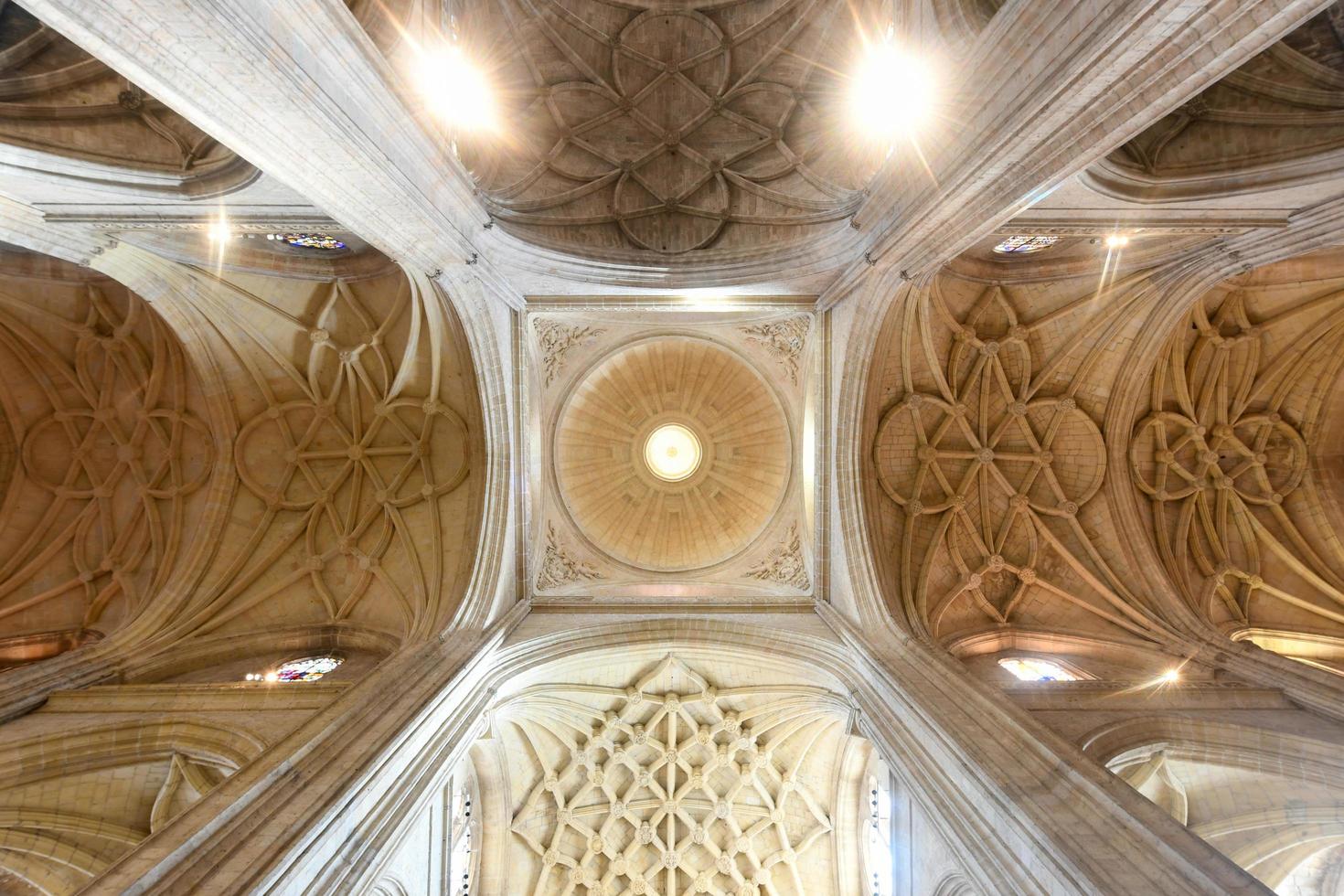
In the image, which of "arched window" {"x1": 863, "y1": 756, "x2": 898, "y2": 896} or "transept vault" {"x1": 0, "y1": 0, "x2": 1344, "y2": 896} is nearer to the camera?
"transept vault" {"x1": 0, "y1": 0, "x2": 1344, "y2": 896}

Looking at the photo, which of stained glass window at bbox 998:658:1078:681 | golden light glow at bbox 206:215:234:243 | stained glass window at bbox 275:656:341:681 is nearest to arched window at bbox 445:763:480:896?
stained glass window at bbox 275:656:341:681

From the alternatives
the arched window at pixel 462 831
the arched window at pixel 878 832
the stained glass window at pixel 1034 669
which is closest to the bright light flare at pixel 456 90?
the arched window at pixel 462 831

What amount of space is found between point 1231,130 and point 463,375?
1168 centimetres

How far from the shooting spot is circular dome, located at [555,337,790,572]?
1334 cm

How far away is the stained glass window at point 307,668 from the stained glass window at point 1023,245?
13.7 meters

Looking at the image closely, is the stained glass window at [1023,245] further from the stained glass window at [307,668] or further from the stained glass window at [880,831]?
the stained glass window at [307,668]

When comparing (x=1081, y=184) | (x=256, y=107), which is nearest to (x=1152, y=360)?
(x=1081, y=184)

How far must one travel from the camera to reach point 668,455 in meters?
14.1

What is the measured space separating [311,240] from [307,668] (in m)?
7.47

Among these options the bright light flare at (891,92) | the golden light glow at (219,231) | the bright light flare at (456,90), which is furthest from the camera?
the bright light flare at (456,90)

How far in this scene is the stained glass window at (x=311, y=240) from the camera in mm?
10772

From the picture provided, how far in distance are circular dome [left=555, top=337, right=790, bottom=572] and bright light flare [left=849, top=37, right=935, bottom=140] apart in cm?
490

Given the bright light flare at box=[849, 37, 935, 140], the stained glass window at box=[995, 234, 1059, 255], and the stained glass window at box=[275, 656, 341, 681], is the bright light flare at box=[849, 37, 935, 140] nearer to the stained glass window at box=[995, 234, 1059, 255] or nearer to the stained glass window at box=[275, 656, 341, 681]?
the stained glass window at box=[995, 234, 1059, 255]

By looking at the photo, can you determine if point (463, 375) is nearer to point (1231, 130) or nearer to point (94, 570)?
point (94, 570)
